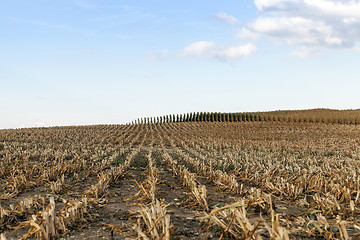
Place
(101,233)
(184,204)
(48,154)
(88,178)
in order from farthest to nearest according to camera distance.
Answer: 1. (48,154)
2. (88,178)
3. (184,204)
4. (101,233)

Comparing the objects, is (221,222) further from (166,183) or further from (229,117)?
(229,117)

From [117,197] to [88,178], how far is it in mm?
2924

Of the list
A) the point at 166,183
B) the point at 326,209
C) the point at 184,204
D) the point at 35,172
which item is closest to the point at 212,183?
the point at 166,183

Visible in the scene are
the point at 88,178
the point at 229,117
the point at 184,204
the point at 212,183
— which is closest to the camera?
the point at 184,204

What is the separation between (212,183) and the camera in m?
7.84

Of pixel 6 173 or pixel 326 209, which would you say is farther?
pixel 6 173

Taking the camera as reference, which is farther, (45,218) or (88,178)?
(88,178)

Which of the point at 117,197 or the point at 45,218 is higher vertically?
the point at 45,218

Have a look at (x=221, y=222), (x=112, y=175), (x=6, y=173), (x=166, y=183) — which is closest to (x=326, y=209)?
(x=221, y=222)

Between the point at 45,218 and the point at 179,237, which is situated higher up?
the point at 45,218

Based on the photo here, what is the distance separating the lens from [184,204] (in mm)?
5699

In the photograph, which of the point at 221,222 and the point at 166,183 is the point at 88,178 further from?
the point at 221,222

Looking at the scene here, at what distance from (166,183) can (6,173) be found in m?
5.41

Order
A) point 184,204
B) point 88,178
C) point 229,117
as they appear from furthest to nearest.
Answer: point 229,117
point 88,178
point 184,204
